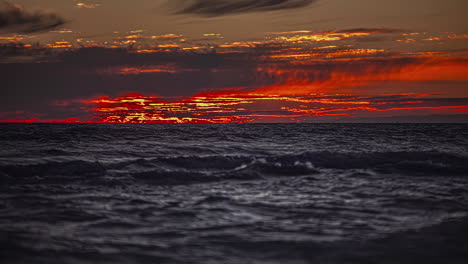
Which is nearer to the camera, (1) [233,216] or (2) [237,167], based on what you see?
(1) [233,216]

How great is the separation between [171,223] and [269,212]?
1.97m

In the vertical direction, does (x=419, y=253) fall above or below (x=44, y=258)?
below

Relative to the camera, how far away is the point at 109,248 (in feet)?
18.4

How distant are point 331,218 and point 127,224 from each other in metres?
3.73

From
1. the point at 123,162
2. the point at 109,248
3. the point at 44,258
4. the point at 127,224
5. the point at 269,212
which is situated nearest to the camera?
the point at 44,258

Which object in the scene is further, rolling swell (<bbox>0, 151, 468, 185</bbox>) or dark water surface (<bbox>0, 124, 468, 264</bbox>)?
rolling swell (<bbox>0, 151, 468, 185</bbox>)

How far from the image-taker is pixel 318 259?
17.2 feet

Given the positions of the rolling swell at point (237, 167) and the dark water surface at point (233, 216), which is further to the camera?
the rolling swell at point (237, 167)

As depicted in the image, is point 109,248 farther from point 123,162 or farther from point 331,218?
point 123,162

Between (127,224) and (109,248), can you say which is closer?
(109,248)

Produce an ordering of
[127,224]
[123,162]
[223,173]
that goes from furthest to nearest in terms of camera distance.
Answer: [123,162] < [223,173] < [127,224]

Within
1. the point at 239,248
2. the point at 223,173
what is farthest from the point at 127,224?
the point at 223,173

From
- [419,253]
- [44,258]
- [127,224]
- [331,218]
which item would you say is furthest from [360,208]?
[44,258]

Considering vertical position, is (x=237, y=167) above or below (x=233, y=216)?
below
